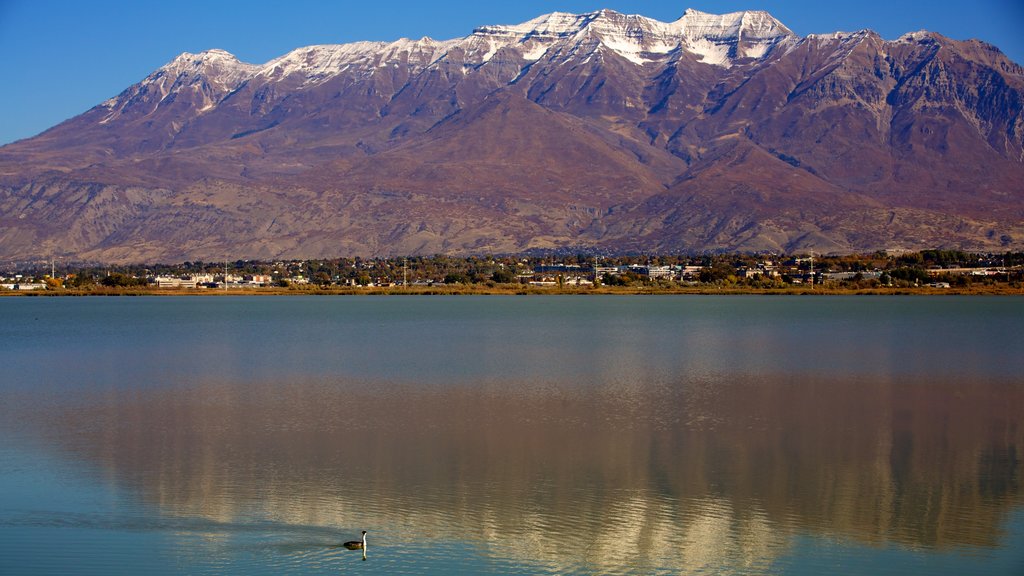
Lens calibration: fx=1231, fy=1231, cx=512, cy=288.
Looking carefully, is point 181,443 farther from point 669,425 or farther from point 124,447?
point 669,425

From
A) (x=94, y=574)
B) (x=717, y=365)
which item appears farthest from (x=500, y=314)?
(x=94, y=574)

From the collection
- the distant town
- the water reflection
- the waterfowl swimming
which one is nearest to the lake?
the water reflection

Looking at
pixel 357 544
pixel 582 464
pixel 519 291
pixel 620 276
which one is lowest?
pixel 357 544

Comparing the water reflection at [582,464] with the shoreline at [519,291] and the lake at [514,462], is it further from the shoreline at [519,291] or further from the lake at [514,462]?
the shoreline at [519,291]

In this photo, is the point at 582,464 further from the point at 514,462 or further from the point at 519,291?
the point at 519,291

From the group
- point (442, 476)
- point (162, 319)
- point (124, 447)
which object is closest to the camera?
point (442, 476)

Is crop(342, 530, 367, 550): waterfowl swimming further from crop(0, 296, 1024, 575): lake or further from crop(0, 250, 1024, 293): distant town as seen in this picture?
crop(0, 250, 1024, 293): distant town

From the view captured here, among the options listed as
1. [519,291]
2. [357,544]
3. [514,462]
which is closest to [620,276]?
[519,291]
